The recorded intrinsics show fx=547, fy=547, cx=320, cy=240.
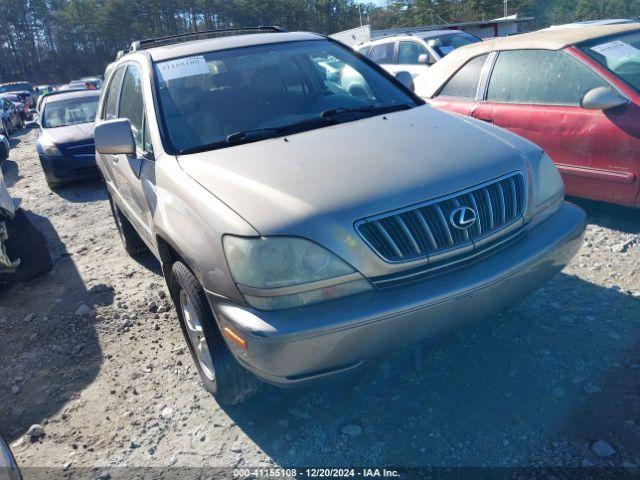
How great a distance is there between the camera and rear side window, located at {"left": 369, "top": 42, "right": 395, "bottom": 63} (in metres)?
11.1

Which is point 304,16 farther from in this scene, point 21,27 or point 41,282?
point 41,282

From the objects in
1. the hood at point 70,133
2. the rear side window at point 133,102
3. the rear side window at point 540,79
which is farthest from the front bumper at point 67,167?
the rear side window at point 540,79

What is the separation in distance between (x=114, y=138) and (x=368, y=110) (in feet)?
4.98

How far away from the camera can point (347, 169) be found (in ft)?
8.20

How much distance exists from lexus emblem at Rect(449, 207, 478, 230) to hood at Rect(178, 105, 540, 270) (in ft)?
0.33

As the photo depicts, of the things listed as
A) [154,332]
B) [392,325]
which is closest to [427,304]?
[392,325]

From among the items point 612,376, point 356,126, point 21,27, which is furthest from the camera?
point 21,27

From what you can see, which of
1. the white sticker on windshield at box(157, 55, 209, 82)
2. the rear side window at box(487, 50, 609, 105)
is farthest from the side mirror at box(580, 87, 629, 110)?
the white sticker on windshield at box(157, 55, 209, 82)

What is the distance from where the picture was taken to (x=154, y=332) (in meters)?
3.79

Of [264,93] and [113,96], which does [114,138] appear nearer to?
[264,93]

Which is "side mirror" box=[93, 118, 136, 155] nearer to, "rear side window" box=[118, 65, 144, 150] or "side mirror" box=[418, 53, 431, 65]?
"rear side window" box=[118, 65, 144, 150]

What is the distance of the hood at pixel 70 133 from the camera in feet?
28.8

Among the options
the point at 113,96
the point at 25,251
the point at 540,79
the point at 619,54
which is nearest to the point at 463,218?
the point at 540,79

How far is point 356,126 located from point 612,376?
1.85 metres
